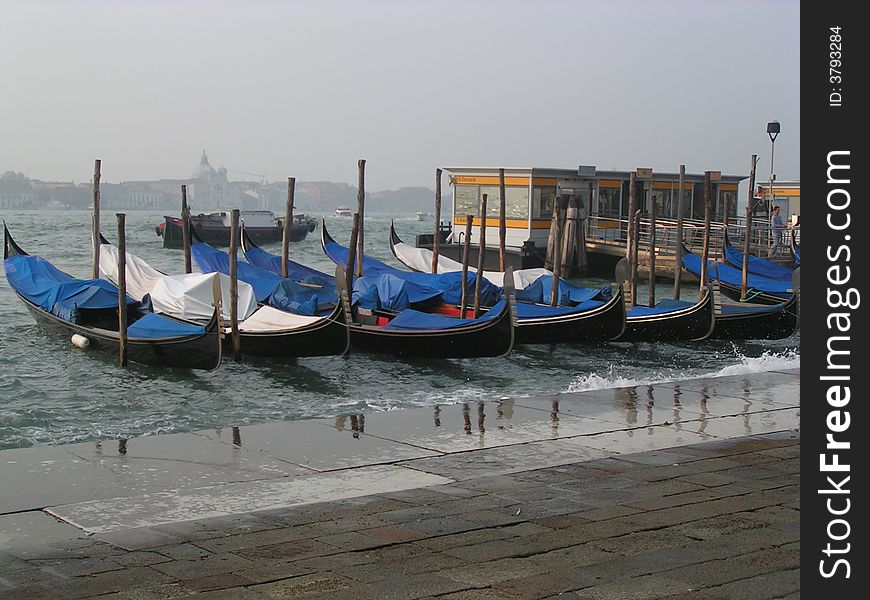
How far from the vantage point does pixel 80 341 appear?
1541 cm

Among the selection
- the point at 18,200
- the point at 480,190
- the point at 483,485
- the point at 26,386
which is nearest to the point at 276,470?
the point at 483,485

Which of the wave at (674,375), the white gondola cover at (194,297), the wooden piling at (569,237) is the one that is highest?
the wooden piling at (569,237)

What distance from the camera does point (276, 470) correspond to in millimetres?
6555

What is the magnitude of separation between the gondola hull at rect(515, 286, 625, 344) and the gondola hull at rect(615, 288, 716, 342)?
12.7 inches

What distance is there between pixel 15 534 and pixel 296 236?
51.9 m

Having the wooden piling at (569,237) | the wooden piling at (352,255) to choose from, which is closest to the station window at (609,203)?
the wooden piling at (569,237)

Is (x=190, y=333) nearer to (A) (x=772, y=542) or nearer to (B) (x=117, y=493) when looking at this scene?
(B) (x=117, y=493)

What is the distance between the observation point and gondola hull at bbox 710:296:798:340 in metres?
16.7

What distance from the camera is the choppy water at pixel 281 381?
11.7 m

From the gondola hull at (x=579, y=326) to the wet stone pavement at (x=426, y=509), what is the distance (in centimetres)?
761

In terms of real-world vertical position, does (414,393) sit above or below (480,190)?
below

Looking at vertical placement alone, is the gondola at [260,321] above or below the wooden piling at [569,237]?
below

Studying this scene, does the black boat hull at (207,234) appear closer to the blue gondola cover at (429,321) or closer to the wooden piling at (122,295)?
the blue gondola cover at (429,321)

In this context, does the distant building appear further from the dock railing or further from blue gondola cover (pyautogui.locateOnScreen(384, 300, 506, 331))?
blue gondola cover (pyautogui.locateOnScreen(384, 300, 506, 331))
